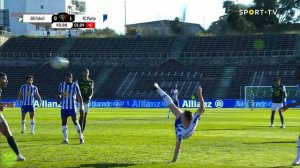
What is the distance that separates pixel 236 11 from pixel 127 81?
3375cm

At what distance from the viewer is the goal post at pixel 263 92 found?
67681mm

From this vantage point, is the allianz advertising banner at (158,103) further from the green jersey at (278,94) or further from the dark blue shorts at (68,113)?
the dark blue shorts at (68,113)

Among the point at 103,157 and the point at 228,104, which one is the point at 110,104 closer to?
the point at 228,104

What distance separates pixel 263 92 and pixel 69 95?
5192cm

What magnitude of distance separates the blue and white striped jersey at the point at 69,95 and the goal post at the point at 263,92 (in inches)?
1903

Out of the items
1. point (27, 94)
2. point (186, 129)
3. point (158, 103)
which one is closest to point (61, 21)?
point (158, 103)

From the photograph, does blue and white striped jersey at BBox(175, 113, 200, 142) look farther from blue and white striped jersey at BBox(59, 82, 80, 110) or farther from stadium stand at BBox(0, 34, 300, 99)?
stadium stand at BBox(0, 34, 300, 99)

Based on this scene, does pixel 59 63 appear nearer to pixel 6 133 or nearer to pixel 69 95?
pixel 69 95

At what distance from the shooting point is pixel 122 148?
63.1 feet

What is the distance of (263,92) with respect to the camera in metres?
70.4

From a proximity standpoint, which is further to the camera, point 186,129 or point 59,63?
point 59,63

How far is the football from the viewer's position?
3455 inches

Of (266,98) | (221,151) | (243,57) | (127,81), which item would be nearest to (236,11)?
(243,57)

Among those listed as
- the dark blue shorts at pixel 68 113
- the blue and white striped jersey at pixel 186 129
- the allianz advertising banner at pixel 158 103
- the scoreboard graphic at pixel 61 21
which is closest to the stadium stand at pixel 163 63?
the allianz advertising banner at pixel 158 103
